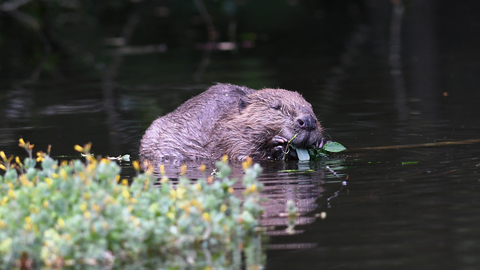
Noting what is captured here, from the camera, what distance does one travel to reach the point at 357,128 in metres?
→ 8.88

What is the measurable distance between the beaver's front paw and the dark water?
0.74ft

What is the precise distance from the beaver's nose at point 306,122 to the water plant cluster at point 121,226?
2.48 meters

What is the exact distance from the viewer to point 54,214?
4.33 meters

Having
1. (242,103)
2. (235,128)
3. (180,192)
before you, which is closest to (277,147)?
(235,128)

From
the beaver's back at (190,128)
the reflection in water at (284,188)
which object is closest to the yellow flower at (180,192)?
the reflection in water at (284,188)

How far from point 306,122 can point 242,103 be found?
0.91 metres

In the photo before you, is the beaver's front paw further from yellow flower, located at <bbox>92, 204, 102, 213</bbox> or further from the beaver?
yellow flower, located at <bbox>92, 204, 102, 213</bbox>

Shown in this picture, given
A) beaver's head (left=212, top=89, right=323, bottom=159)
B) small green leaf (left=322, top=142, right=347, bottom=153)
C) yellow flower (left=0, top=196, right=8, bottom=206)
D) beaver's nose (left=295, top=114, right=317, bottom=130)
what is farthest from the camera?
small green leaf (left=322, top=142, right=347, bottom=153)

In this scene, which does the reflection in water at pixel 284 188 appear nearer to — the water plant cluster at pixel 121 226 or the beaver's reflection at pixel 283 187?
the beaver's reflection at pixel 283 187

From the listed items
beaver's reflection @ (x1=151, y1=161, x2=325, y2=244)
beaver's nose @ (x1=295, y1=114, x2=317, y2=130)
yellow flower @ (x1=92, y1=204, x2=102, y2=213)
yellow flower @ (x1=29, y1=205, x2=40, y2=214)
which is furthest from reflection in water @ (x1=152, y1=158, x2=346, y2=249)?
yellow flower @ (x1=29, y1=205, x2=40, y2=214)

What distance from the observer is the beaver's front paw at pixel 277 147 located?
23.9 ft

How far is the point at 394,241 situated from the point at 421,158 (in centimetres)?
262

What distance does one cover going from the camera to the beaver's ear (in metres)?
7.74

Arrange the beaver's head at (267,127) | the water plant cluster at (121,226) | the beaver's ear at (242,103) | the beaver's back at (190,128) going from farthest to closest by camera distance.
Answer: the beaver's back at (190,128) < the beaver's ear at (242,103) < the beaver's head at (267,127) < the water plant cluster at (121,226)
